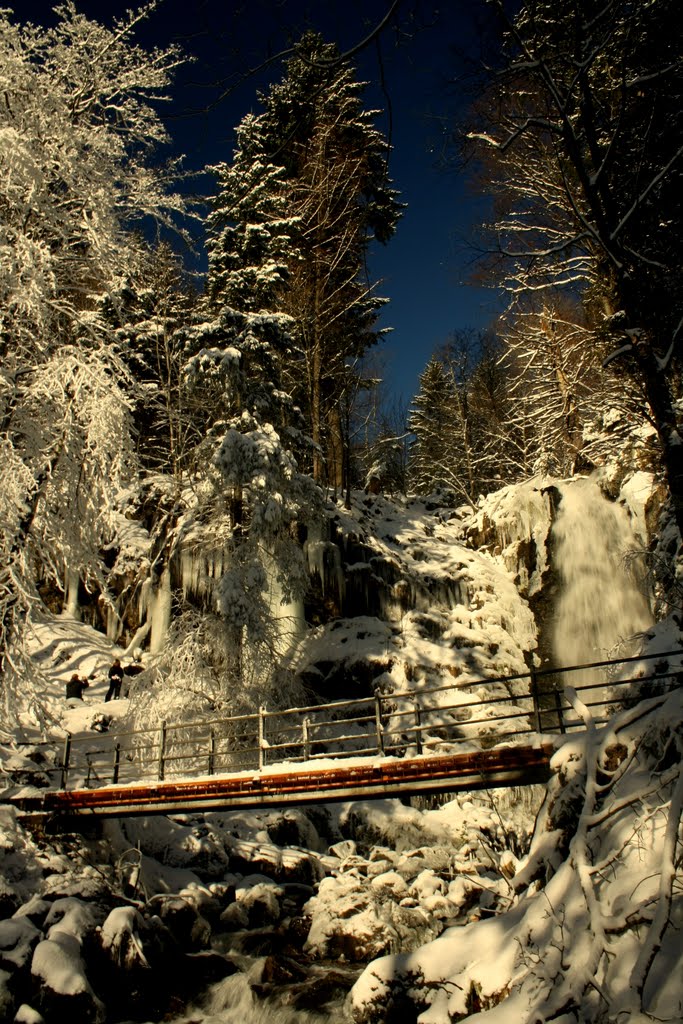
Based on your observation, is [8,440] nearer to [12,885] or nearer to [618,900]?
[12,885]

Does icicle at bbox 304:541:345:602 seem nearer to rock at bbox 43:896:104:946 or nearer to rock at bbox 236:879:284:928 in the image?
rock at bbox 236:879:284:928

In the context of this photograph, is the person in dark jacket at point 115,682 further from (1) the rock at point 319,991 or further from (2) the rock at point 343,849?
(1) the rock at point 319,991

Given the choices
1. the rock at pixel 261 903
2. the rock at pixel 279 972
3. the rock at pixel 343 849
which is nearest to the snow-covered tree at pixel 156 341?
the rock at pixel 343 849

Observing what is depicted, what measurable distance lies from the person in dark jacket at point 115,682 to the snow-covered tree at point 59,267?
8.51 m

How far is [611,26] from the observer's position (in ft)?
16.8

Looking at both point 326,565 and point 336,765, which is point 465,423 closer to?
point 326,565

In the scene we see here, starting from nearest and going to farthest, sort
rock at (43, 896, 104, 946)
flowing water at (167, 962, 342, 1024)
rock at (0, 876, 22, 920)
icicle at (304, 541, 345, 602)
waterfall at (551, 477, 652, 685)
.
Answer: flowing water at (167, 962, 342, 1024)
rock at (43, 896, 104, 946)
rock at (0, 876, 22, 920)
waterfall at (551, 477, 652, 685)
icicle at (304, 541, 345, 602)

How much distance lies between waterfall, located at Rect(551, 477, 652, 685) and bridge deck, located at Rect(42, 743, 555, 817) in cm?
1180

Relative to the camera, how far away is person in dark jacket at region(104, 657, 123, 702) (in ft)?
63.2

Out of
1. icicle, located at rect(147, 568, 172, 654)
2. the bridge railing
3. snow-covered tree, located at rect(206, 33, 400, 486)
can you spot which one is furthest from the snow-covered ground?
snow-covered tree, located at rect(206, 33, 400, 486)

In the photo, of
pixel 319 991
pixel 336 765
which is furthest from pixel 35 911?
pixel 336 765

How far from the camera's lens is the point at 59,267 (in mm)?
11664

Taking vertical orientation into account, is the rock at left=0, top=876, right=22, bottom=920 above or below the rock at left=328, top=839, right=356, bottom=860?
below

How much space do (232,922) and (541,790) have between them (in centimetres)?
833
